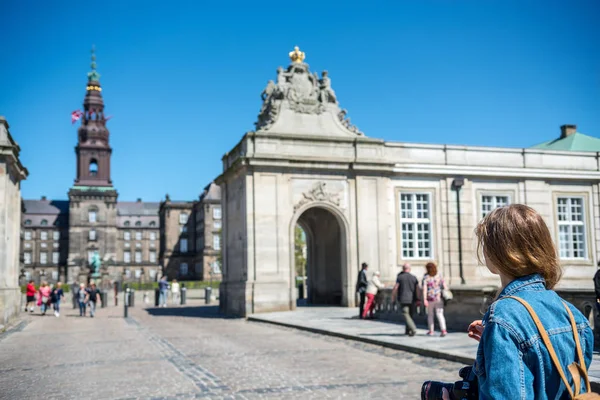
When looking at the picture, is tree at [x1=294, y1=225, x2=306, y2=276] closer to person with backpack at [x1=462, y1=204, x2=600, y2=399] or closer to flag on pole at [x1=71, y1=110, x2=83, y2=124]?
flag on pole at [x1=71, y1=110, x2=83, y2=124]

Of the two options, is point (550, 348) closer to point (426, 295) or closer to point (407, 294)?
point (426, 295)

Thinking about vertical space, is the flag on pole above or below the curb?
above

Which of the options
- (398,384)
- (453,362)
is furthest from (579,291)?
(398,384)

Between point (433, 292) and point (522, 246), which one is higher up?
point (522, 246)

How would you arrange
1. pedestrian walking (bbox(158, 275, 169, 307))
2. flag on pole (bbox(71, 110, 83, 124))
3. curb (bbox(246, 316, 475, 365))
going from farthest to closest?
flag on pole (bbox(71, 110, 83, 124)) → pedestrian walking (bbox(158, 275, 169, 307)) → curb (bbox(246, 316, 475, 365))

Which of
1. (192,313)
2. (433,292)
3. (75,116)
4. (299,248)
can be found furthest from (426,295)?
(75,116)

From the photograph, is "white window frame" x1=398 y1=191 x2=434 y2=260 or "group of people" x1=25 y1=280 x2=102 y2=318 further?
"group of people" x1=25 y1=280 x2=102 y2=318

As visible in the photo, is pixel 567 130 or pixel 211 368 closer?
pixel 211 368

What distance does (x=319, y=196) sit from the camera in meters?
25.8

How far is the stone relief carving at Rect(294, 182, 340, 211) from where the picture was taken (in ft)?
84.1

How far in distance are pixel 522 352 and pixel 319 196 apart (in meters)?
23.5

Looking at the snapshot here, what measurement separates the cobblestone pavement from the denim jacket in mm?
5969

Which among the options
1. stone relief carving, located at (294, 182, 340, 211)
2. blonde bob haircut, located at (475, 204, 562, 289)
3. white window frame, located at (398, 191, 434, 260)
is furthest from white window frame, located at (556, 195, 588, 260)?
blonde bob haircut, located at (475, 204, 562, 289)

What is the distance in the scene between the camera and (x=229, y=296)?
87.2 feet
